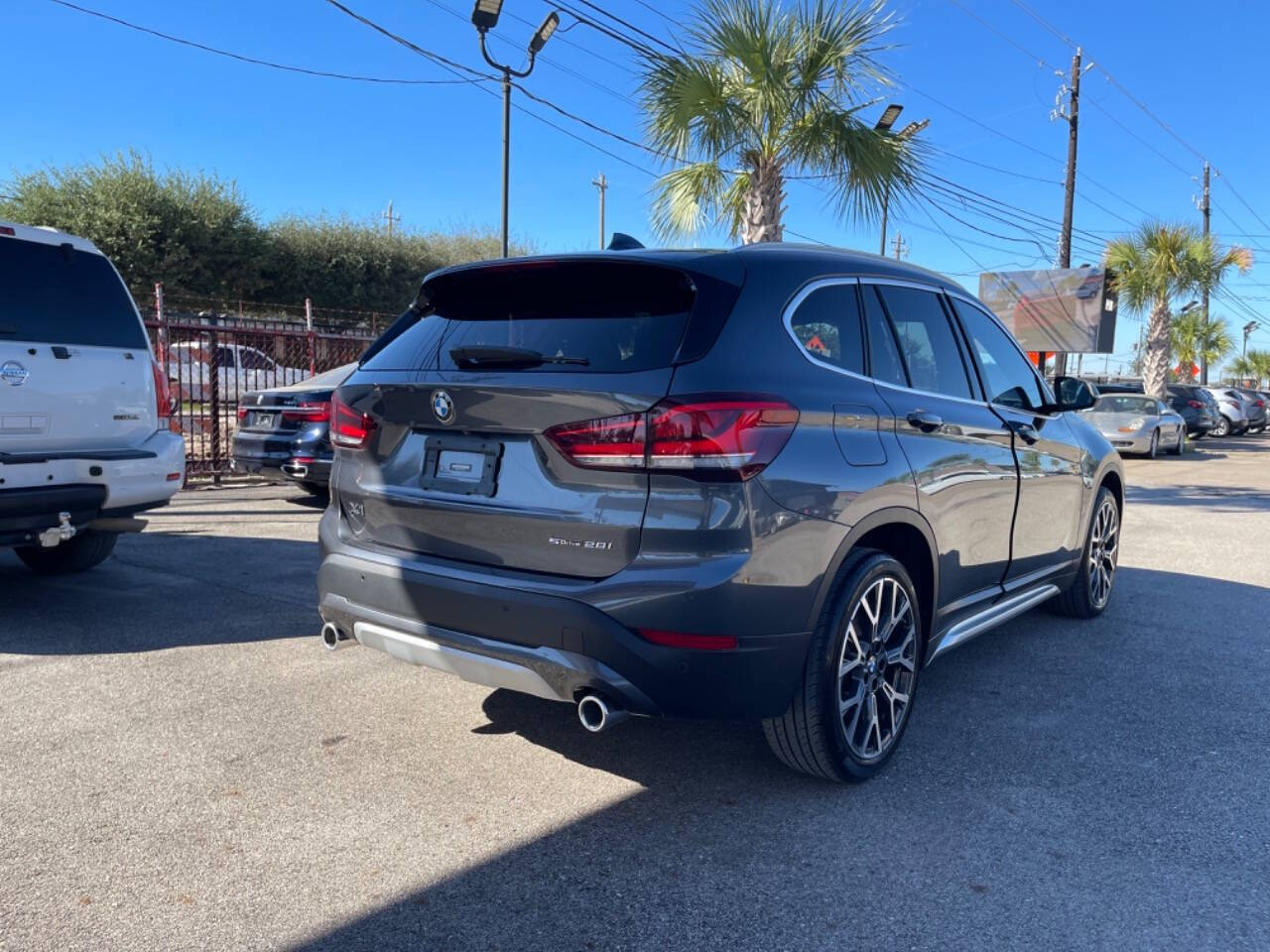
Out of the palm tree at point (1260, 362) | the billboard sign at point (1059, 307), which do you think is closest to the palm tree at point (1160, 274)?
the billboard sign at point (1059, 307)

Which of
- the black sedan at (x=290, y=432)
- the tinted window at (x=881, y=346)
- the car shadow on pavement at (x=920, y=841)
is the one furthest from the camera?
the black sedan at (x=290, y=432)

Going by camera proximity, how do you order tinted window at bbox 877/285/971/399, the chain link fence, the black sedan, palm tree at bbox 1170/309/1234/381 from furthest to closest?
palm tree at bbox 1170/309/1234/381, the chain link fence, the black sedan, tinted window at bbox 877/285/971/399

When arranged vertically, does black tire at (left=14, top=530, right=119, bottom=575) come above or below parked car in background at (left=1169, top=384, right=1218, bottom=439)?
below

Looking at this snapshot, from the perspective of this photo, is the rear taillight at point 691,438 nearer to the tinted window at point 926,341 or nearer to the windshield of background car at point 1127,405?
the tinted window at point 926,341

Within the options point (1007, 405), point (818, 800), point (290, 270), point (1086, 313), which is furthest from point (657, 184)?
point (290, 270)

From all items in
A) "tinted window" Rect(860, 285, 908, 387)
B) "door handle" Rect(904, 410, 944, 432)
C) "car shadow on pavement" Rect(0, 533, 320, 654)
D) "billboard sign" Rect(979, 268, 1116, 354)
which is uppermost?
"billboard sign" Rect(979, 268, 1116, 354)

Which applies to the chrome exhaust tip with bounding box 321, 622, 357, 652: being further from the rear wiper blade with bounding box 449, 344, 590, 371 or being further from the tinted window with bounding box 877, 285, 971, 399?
the tinted window with bounding box 877, 285, 971, 399

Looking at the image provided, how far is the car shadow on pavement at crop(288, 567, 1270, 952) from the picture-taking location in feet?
8.58

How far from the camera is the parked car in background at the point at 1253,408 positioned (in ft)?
113

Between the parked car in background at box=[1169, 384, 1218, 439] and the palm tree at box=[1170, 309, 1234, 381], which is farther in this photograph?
the palm tree at box=[1170, 309, 1234, 381]

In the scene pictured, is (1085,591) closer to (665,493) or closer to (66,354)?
(665,493)

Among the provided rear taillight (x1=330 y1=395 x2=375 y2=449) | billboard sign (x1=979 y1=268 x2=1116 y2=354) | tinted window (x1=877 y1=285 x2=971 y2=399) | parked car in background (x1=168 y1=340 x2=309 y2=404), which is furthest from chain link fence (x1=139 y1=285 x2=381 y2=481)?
billboard sign (x1=979 y1=268 x2=1116 y2=354)

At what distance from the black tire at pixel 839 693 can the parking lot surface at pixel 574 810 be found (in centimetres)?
14

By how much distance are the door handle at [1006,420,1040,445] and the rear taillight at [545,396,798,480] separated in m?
2.11
